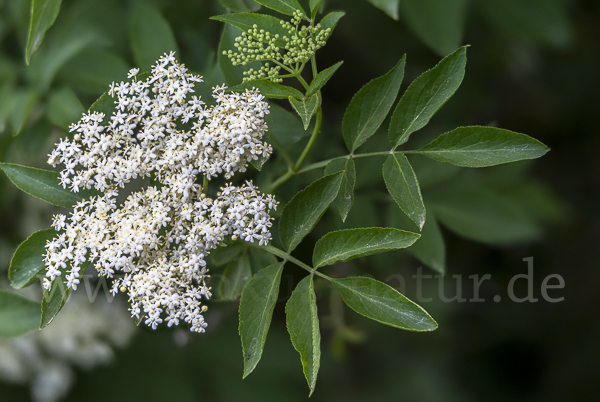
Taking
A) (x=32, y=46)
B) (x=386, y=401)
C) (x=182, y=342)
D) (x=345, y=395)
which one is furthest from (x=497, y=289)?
(x=32, y=46)

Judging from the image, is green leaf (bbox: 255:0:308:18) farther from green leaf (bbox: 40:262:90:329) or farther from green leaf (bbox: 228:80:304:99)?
green leaf (bbox: 40:262:90:329)

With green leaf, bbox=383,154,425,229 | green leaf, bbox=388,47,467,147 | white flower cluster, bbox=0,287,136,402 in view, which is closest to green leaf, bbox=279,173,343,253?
green leaf, bbox=383,154,425,229

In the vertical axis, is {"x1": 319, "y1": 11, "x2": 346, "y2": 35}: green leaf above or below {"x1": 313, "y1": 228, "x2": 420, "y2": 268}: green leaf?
above

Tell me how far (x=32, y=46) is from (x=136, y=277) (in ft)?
3.05

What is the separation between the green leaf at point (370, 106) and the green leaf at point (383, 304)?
0.48 metres

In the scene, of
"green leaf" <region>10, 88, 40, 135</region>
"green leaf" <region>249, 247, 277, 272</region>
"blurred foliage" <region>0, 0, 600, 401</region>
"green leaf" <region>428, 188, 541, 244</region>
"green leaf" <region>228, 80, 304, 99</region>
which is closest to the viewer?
"green leaf" <region>228, 80, 304, 99</region>

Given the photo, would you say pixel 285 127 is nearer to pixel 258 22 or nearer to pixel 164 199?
pixel 258 22

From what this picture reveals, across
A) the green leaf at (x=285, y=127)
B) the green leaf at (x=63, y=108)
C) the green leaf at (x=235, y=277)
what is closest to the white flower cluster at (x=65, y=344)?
the green leaf at (x=63, y=108)

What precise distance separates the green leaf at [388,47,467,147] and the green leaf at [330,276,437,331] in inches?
19.7

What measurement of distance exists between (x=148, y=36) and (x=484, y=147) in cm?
141

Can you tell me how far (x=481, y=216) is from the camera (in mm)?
2764

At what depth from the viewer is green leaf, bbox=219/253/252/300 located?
1.71m

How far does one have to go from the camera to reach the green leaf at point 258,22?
1.45 metres

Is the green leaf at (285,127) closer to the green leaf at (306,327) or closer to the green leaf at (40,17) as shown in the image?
the green leaf at (306,327)
